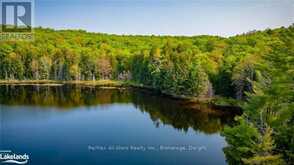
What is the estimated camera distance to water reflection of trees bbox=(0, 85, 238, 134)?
35.9 feet

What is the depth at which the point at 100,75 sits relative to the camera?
882 inches

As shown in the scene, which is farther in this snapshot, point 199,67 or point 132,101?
point 199,67

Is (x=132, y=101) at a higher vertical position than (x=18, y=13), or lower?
lower

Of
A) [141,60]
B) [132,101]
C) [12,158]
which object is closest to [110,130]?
[12,158]

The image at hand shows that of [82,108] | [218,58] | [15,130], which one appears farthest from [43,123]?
[218,58]

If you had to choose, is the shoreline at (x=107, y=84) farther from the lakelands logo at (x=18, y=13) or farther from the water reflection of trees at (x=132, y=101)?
the lakelands logo at (x=18, y=13)

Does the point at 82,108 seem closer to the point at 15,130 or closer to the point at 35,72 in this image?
the point at 15,130

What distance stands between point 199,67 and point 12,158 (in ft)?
30.5

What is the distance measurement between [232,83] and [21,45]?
40.6 ft

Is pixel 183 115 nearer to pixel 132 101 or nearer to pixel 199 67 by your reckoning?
pixel 132 101

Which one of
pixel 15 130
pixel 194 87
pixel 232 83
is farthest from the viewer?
pixel 194 87

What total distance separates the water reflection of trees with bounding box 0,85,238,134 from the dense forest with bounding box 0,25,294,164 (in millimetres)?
1169

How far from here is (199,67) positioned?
15.0 metres

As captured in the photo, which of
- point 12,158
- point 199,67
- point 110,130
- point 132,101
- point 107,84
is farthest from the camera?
point 107,84
